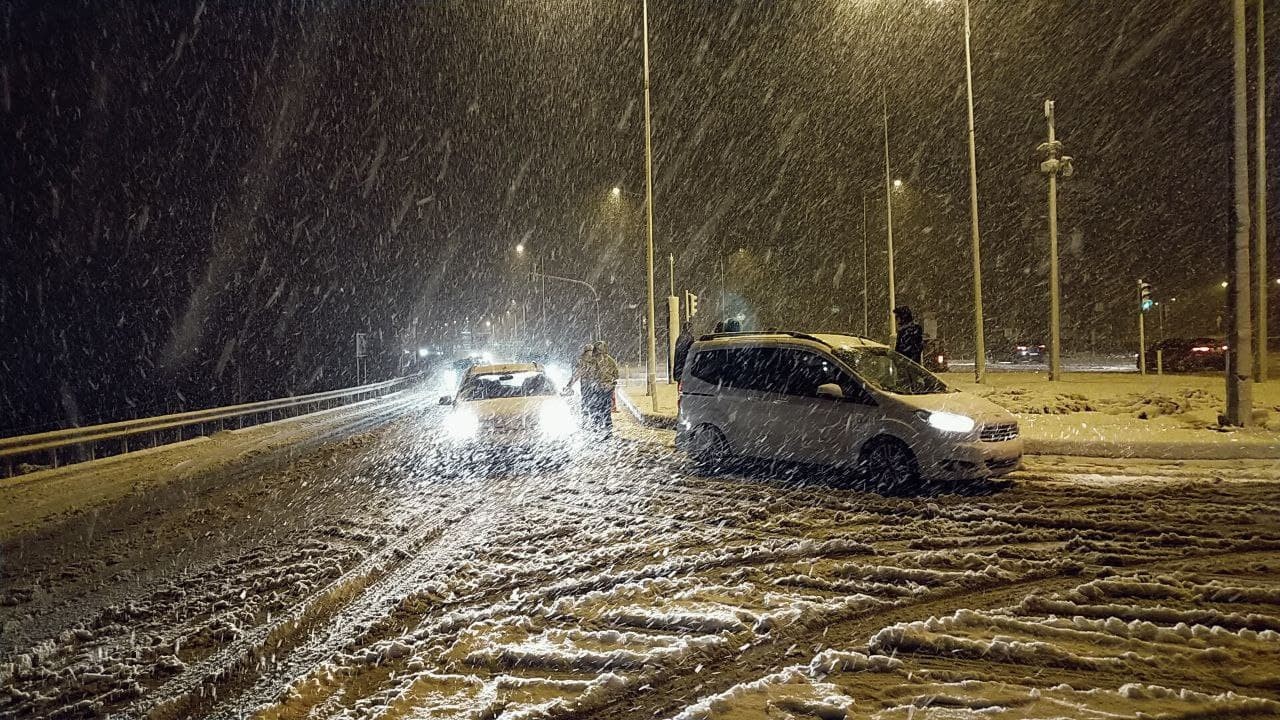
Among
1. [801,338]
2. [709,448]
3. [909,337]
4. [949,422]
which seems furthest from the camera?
[909,337]

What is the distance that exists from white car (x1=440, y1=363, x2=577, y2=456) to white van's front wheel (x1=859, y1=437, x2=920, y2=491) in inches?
183

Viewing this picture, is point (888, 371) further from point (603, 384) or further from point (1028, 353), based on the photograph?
point (1028, 353)

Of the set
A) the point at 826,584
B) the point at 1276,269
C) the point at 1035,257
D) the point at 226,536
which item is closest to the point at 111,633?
the point at 226,536

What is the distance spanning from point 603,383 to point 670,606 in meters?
9.57

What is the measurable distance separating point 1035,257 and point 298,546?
212ft

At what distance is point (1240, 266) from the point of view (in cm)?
1106

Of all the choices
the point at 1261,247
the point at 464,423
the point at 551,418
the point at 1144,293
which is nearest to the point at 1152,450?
the point at 551,418

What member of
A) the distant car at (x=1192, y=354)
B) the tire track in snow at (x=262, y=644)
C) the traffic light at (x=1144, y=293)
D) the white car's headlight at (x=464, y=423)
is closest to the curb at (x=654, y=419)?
the white car's headlight at (x=464, y=423)

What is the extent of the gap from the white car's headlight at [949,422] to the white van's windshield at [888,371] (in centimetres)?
65

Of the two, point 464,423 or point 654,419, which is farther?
point 654,419

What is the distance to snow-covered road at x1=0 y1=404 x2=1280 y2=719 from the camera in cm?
346

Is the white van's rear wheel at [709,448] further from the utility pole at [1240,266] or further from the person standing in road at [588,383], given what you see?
the utility pole at [1240,266]

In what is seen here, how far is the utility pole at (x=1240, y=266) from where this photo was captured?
1100cm

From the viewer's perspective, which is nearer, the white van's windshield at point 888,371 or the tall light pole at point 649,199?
the white van's windshield at point 888,371
